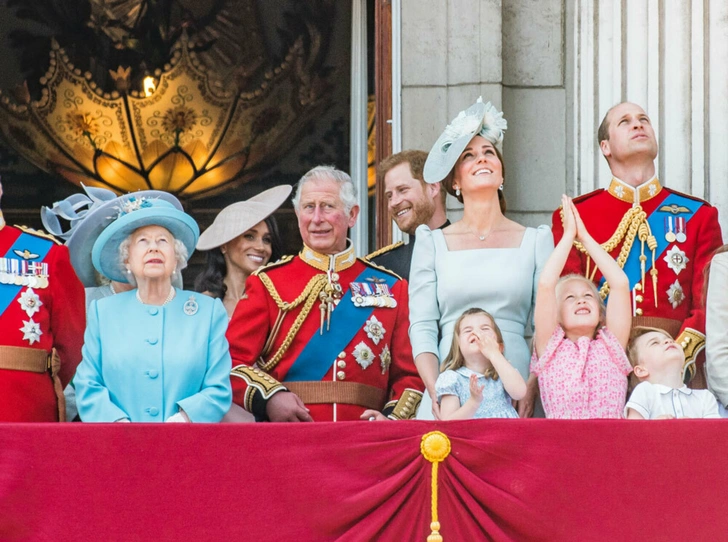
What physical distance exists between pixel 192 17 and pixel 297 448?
561cm

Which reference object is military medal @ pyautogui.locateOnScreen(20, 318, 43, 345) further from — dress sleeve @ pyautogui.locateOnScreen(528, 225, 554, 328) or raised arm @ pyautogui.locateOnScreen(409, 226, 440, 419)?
dress sleeve @ pyautogui.locateOnScreen(528, 225, 554, 328)

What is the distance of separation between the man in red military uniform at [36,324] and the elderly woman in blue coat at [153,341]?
1.09 ft

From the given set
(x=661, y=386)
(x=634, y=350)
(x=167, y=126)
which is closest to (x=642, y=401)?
(x=661, y=386)

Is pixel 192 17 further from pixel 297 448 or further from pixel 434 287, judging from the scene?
pixel 297 448

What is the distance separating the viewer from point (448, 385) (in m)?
4.91

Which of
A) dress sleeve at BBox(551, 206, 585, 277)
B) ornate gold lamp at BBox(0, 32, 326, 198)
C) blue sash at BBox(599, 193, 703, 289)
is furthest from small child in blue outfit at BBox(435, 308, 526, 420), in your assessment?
ornate gold lamp at BBox(0, 32, 326, 198)

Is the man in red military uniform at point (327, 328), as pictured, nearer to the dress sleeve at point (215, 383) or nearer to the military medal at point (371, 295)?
the military medal at point (371, 295)

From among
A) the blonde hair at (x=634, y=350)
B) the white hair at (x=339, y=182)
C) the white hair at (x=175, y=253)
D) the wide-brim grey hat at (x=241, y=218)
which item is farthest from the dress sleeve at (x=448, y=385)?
the wide-brim grey hat at (x=241, y=218)

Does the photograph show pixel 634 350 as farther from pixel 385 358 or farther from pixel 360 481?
pixel 360 481

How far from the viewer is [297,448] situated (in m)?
4.54

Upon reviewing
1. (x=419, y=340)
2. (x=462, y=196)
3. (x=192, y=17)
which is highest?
(x=192, y=17)

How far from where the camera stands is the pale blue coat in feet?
16.0

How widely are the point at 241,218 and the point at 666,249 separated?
1.65 m

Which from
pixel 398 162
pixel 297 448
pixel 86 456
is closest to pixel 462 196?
pixel 398 162
